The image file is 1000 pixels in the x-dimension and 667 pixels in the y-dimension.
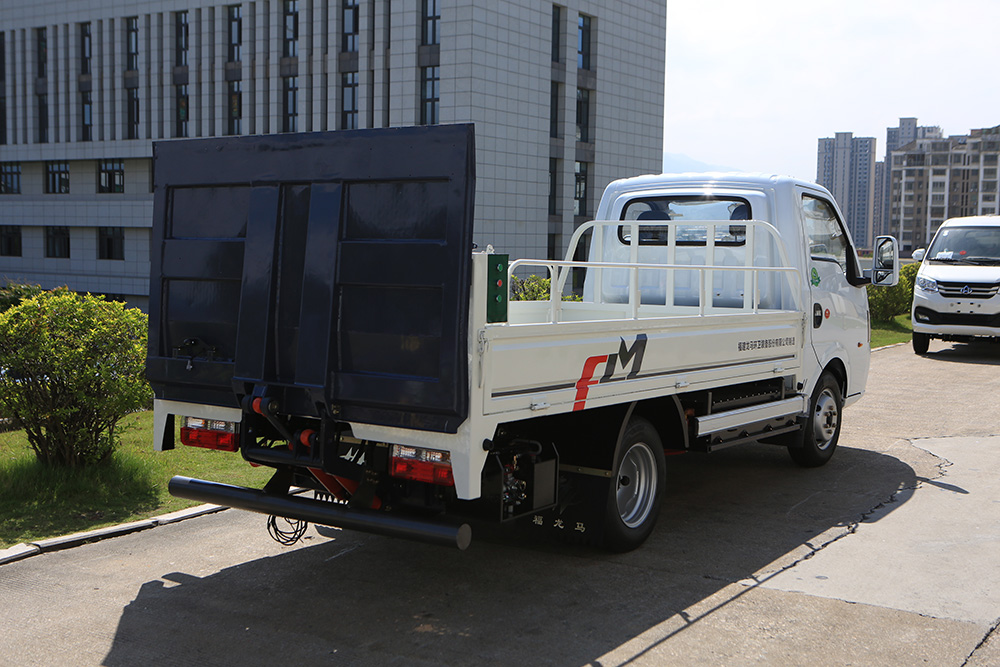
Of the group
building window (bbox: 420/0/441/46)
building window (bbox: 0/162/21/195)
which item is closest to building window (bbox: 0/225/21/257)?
building window (bbox: 0/162/21/195)

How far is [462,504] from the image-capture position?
5.50 meters

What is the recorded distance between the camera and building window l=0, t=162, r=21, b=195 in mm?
56844

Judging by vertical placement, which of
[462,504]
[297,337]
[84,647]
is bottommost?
[84,647]

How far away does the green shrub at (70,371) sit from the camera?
23.9 feet

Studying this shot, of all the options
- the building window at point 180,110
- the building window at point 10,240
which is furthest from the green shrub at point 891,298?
the building window at point 10,240

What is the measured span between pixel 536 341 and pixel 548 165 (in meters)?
41.3

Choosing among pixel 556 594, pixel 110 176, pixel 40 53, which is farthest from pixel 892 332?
pixel 40 53

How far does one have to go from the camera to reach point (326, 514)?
203 inches

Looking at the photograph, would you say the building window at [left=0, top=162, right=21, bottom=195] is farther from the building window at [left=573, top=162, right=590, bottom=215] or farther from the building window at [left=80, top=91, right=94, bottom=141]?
the building window at [left=573, top=162, right=590, bottom=215]

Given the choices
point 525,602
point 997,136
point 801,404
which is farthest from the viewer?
point 997,136

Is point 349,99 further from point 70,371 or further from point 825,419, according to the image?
point 70,371

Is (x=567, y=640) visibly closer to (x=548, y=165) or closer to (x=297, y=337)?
(x=297, y=337)

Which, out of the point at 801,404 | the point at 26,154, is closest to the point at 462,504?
the point at 801,404

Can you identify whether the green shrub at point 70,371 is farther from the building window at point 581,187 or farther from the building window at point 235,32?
the building window at point 235,32
